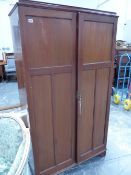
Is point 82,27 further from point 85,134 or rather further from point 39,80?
point 85,134

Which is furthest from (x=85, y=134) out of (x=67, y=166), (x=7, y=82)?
(x=7, y=82)

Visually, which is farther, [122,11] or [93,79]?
[122,11]

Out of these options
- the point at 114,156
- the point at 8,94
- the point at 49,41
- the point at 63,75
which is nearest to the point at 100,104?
the point at 63,75

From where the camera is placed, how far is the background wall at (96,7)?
4.80 meters

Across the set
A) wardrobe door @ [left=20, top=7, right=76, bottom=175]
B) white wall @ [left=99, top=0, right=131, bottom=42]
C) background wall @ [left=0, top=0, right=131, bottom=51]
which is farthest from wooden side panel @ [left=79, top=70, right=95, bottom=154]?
white wall @ [left=99, top=0, right=131, bottom=42]

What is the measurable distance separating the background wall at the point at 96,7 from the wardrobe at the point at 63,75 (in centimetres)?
394

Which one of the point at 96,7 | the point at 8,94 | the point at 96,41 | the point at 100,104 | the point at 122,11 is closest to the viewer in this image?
the point at 96,41

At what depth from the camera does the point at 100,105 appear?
172cm

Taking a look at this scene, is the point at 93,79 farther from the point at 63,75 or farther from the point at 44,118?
the point at 44,118

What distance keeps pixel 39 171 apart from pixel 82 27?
1492mm

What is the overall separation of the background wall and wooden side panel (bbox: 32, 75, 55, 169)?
428 centimetres

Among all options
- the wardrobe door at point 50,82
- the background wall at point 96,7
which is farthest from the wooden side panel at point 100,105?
the background wall at point 96,7

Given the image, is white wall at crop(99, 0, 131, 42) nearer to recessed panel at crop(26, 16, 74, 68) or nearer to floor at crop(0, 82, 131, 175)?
floor at crop(0, 82, 131, 175)

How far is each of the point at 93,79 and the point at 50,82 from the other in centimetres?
49
